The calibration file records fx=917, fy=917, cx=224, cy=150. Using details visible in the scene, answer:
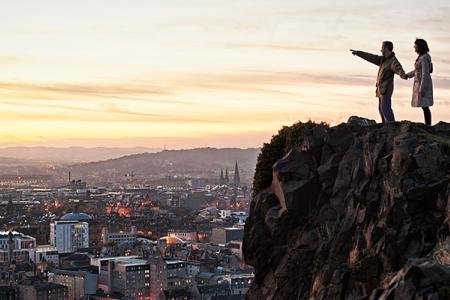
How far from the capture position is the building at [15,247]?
13162 centimetres

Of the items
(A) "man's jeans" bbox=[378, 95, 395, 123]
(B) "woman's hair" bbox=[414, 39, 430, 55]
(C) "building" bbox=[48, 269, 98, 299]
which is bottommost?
(C) "building" bbox=[48, 269, 98, 299]

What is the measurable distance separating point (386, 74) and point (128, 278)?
86150 millimetres

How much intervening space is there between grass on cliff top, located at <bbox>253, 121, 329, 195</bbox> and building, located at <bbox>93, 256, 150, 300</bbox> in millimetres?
79483

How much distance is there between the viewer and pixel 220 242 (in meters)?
154

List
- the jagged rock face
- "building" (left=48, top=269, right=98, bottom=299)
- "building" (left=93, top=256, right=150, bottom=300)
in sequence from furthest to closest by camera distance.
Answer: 1. "building" (left=48, top=269, right=98, bottom=299)
2. "building" (left=93, top=256, right=150, bottom=300)
3. the jagged rock face

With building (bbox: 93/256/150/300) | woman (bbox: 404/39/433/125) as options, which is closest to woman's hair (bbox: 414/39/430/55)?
woman (bbox: 404/39/433/125)

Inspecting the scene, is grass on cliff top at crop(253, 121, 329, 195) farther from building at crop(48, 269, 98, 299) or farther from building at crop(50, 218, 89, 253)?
building at crop(50, 218, 89, 253)

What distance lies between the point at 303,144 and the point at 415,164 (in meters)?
4.42

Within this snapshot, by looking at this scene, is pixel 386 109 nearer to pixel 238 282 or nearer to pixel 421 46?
pixel 421 46

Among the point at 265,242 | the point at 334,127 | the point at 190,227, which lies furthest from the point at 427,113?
the point at 190,227

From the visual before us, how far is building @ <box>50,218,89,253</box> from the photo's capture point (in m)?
150

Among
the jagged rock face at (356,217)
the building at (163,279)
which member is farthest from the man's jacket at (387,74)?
the building at (163,279)

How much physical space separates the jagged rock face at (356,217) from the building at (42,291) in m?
73.9

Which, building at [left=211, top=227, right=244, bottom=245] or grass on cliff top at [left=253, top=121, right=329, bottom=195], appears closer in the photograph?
grass on cliff top at [left=253, top=121, right=329, bottom=195]
